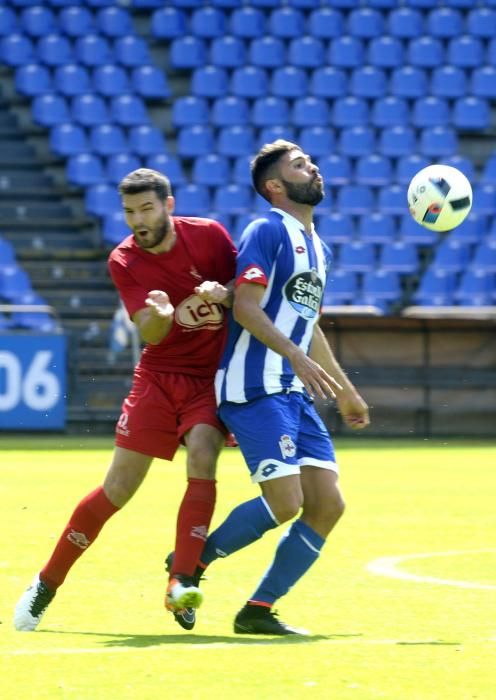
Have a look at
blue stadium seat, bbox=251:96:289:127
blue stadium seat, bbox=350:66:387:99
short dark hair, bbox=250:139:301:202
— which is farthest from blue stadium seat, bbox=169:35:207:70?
short dark hair, bbox=250:139:301:202

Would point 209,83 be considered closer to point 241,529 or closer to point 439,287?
point 439,287

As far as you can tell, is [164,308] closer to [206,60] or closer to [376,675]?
[376,675]

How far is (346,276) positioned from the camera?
20578 millimetres

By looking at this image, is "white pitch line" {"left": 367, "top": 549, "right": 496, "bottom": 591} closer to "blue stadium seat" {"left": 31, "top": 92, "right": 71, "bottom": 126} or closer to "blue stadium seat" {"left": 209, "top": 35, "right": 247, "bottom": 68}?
"blue stadium seat" {"left": 31, "top": 92, "right": 71, "bottom": 126}

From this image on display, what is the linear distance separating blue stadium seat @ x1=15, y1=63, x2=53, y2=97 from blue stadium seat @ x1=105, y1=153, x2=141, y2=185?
1830 millimetres

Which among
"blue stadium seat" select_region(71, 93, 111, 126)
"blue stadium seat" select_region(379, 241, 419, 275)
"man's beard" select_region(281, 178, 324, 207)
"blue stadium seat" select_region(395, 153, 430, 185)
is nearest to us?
"man's beard" select_region(281, 178, 324, 207)

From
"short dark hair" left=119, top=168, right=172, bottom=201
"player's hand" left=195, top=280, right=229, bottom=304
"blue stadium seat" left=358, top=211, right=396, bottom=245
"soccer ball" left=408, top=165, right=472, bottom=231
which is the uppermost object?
"short dark hair" left=119, top=168, right=172, bottom=201

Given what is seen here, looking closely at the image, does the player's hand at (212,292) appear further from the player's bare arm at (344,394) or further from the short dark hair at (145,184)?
the player's bare arm at (344,394)

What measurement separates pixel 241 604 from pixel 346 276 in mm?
14417

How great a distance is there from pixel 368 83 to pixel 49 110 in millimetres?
5207

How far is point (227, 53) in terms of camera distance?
76.8 feet

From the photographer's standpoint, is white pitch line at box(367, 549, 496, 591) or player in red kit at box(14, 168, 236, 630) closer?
player in red kit at box(14, 168, 236, 630)

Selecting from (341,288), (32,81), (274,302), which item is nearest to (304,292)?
(274,302)

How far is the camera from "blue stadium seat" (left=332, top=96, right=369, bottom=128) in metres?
23.0
